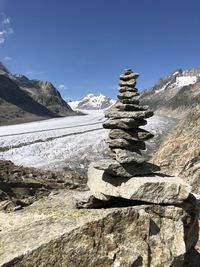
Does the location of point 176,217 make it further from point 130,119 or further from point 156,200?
point 130,119

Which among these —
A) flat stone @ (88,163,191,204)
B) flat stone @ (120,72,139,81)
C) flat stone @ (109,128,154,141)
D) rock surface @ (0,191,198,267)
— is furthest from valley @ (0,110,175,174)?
rock surface @ (0,191,198,267)

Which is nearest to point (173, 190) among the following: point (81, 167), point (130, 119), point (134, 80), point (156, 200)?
point (156, 200)

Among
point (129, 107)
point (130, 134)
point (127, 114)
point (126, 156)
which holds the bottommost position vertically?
point (126, 156)

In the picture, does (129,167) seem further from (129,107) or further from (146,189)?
(129,107)

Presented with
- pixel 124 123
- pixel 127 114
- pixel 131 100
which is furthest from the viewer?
pixel 131 100

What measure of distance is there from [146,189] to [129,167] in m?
0.90

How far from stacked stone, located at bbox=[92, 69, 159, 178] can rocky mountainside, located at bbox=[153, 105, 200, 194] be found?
10196mm

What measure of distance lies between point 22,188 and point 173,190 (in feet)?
51.0

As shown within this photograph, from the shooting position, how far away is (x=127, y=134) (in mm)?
14859

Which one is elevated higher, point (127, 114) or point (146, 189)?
point (127, 114)

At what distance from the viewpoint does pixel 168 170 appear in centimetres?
2795

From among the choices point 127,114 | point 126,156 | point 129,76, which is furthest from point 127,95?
point 126,156

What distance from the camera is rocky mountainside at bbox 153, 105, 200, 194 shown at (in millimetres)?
26500

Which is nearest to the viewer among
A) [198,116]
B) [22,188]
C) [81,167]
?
[22,188]
